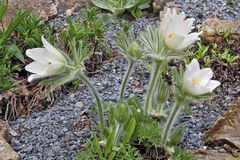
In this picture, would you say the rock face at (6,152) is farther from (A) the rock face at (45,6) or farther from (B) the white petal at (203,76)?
(A) the rock face at (45,6)

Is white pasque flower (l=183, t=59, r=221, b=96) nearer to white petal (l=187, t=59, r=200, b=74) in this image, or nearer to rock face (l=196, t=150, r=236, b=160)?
white petal (l=187, t=59, r=200, b=74)

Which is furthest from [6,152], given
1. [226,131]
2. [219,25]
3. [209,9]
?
[209,9]

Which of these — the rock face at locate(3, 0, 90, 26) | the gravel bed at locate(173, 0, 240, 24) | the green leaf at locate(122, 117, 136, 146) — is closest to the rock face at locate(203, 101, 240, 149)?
the green leaf at locate(122, 117, 136, 146)

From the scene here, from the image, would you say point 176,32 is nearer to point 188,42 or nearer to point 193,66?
A: point 188,42

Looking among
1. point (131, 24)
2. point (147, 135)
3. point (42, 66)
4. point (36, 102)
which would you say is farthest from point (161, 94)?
point (131, 24)

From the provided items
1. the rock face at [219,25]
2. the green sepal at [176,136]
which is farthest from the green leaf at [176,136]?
the rock face at [219,25]

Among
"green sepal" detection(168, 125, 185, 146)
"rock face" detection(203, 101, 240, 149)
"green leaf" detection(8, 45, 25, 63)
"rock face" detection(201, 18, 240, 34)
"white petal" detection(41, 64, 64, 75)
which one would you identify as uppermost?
"white petal" detection(41, 64, 64, 75)
